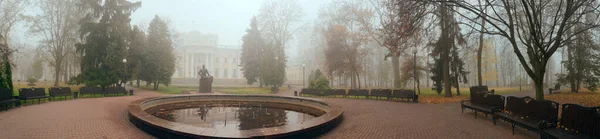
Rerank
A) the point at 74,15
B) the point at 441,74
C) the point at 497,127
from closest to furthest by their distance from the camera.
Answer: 1. the point at 497,127
2. the point at 441,74
3. the point at 74,15

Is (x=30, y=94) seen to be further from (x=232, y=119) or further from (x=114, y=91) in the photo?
(x=232, y=119)

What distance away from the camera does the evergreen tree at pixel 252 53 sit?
3708 cm

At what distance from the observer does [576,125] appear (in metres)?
5.34

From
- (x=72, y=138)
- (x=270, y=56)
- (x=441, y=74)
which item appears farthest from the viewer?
(x=270, y=56)

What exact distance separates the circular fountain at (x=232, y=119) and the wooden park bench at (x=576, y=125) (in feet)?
15.0

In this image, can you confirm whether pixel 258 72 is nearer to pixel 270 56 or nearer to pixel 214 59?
pixel 270 56

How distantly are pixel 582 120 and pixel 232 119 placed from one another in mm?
8733

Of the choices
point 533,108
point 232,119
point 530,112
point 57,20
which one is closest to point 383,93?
point 530,112

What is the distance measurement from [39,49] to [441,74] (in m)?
39.9

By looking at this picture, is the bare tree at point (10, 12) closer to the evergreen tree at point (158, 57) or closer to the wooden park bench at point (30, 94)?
the evergreen tree at point (158, 57)

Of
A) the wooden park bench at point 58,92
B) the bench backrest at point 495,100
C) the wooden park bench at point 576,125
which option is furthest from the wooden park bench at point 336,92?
the wooden park bench at point 58,92

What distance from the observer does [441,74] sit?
69.3 ft

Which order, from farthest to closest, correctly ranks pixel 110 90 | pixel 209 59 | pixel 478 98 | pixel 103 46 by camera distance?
pixel 209 59 < pixel 103 46 < pixel 110 90 < pixel 478 98

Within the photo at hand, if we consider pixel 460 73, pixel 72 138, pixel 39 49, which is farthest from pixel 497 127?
pixel 39 49
